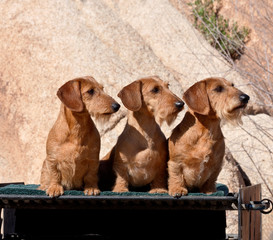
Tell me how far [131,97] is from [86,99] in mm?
446

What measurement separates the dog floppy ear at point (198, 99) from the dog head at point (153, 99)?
93mm

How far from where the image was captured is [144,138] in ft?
18.1

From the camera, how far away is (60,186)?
5.23 m

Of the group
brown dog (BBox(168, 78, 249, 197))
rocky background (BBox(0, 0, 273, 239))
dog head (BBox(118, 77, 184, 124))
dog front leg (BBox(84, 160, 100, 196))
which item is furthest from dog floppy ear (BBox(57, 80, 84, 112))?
rocky background (BBox(0, 0, 273, 239))

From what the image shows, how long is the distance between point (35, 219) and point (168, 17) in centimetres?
751

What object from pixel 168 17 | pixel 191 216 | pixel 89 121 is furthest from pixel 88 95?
pixel 168 17

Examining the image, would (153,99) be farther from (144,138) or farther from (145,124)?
(144,138)

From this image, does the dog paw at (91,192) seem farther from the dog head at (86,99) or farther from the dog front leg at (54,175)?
the dog head at (86,99)

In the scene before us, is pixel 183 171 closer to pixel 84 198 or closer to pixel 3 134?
pixel 84 198

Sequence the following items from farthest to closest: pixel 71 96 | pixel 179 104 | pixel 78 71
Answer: pixel 78 71 < pixel 179 104 < pixel 71 96

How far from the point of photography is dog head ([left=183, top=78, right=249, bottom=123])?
208 inches

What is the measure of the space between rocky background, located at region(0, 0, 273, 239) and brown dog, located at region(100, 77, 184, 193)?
352 centimetres

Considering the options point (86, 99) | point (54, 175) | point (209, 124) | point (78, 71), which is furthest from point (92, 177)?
point (78, 71)

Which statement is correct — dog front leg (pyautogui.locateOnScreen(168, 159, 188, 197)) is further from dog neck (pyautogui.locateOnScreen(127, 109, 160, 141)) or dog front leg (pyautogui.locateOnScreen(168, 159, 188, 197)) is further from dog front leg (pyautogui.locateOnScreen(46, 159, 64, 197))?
dog front leg (pyautogui.locateOnScreen(46, 159, 64, 197))
